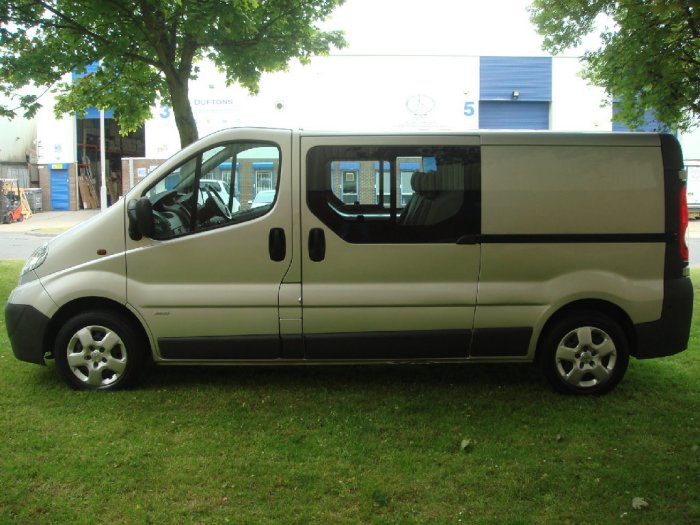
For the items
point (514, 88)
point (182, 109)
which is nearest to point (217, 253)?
point (182, 109)

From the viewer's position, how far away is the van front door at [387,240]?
501 centimetres

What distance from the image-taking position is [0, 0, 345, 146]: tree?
8.27 meters

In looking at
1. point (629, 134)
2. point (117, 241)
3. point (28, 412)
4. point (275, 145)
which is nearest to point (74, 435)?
point (28, 412)

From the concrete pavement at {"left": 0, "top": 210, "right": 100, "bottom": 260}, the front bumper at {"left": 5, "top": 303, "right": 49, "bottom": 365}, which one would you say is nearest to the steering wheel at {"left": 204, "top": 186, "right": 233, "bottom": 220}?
the front bumper at {"left": 5, "top": 303, "right": 49, "bottom": 365}

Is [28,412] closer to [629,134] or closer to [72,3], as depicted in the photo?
[629,134]

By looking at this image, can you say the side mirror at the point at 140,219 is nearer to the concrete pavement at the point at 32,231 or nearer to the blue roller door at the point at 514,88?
the concrete pavement at the point at 32,231

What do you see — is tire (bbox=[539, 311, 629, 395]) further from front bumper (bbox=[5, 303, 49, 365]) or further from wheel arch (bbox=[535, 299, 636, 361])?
front bumper (bbox=[5, 303, 49, 365])

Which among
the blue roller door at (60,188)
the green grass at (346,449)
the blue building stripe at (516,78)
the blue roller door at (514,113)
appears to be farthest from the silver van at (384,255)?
the blue roller door at (60,188)

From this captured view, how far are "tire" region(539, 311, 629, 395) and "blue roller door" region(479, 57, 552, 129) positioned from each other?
27343 millimetres

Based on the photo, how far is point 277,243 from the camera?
499 centimetres

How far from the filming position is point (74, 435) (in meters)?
4.34

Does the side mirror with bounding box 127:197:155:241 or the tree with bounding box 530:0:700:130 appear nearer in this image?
the side mirror with bounding box 127:197:155:241

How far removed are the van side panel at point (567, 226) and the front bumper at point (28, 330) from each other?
3402 mm

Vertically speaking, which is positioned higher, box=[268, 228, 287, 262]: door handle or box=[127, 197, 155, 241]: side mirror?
box=[127, 197, 155, 241]: side mirror
